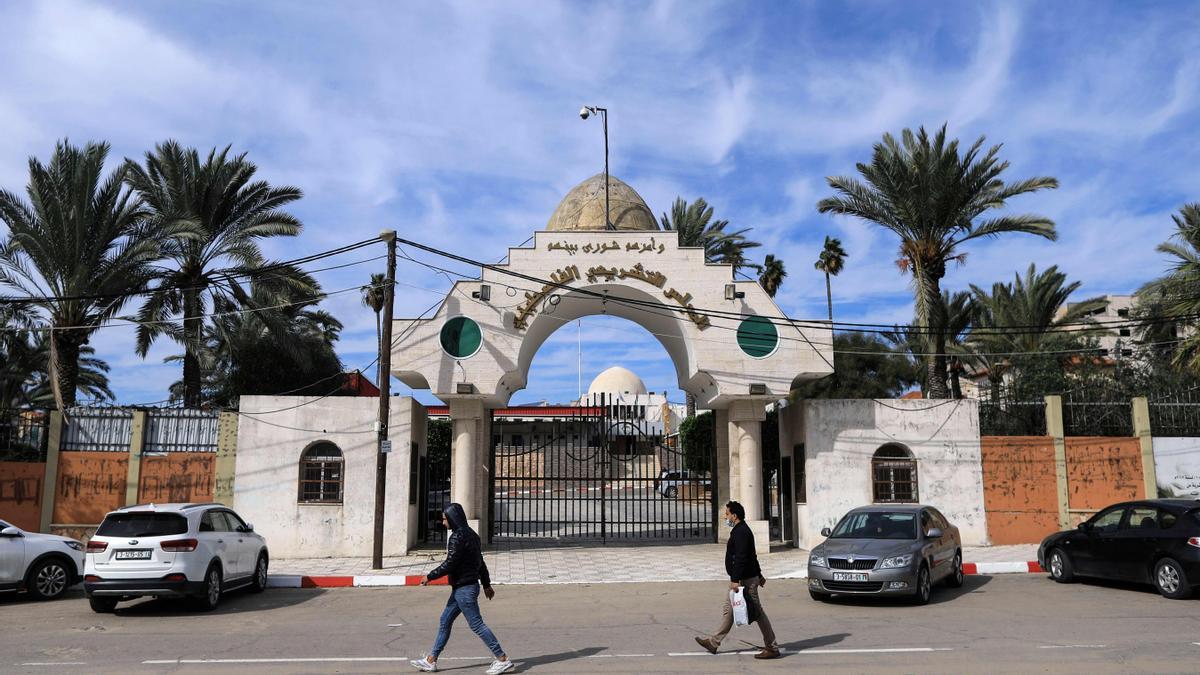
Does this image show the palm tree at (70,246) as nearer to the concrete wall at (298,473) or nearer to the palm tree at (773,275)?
the concrete wall at (298,473)

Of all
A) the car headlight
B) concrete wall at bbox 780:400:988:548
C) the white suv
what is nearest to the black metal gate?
concrete wall at bbox 780:400:988:548

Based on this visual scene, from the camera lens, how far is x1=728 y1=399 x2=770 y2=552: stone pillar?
20281mm

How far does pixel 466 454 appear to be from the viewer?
19859mm

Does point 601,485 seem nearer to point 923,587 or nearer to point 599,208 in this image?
point 599,208

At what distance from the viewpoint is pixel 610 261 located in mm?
19984

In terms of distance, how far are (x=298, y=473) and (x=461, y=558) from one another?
39.3ft

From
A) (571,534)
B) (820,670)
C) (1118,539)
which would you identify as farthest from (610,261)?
(820,670)

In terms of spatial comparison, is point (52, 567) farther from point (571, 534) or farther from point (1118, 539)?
point (1118, 539)

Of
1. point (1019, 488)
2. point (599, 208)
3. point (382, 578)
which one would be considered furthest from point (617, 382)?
point (382, 578)

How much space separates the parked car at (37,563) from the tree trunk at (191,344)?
9.23 metres

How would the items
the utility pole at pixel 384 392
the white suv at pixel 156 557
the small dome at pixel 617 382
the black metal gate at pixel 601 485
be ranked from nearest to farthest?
the white suv at pixel 156 557 → the utility pole at pixel 384 392 → the black metal gate at pixel 601 485 → the small dome at pixel 617 382

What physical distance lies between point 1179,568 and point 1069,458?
830 centimetres

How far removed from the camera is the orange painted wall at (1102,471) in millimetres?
20109

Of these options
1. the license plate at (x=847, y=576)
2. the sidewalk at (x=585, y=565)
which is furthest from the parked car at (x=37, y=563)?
the license plate at (x=847, y=576)
